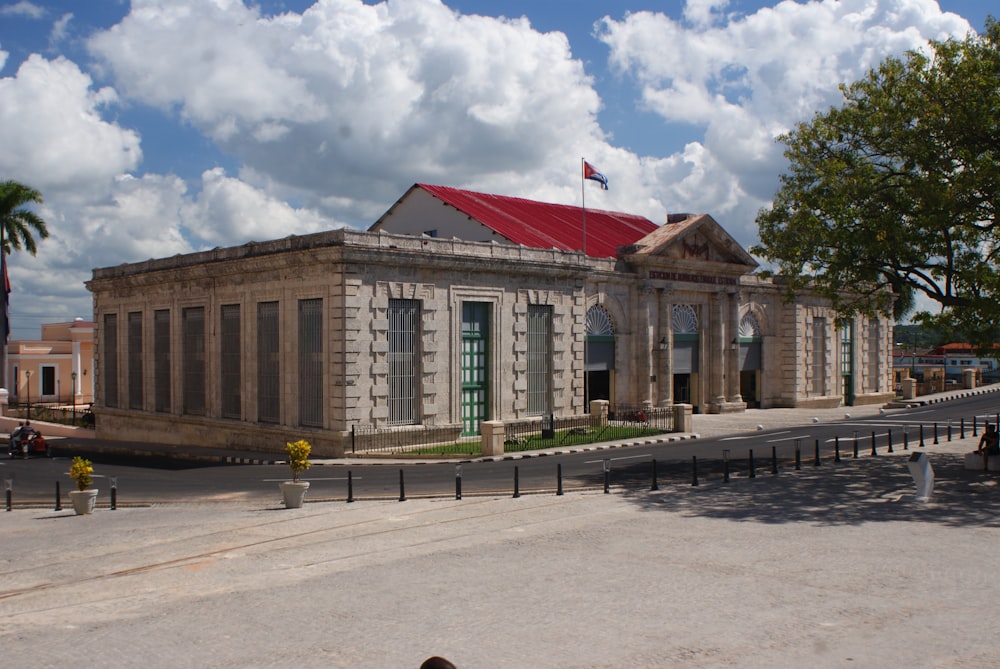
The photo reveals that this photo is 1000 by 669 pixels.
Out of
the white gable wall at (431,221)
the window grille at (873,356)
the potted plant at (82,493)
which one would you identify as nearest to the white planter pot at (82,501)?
the potted plant at (82,493)

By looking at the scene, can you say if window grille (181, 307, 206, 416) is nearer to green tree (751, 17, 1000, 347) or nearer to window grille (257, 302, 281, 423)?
window grille (257, 302, 281, 423)

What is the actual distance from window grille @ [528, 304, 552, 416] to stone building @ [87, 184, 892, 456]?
7 centimetres

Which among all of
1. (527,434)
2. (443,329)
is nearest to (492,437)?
(443,329)

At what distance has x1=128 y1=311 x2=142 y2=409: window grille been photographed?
4772 cm

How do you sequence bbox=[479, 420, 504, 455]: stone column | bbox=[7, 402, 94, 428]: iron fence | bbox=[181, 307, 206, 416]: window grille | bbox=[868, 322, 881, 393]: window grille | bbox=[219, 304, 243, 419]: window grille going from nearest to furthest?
1. bbox=[479, 420, 504, 455]: stone column
2. bbox=[219, 304, 243, 419]: window grille
3. bbox=[181, 307, 206, 416]: window grille
4. bbox=[7, 402, 94, 428]: iron fence
5. bbox=[868, 322, 881, 393]: window grille

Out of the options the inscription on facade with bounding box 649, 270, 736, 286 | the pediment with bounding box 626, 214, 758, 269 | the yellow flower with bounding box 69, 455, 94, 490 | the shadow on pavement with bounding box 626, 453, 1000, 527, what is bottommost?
the shadow on pavement with bounding box 626, 453, 1000, 527

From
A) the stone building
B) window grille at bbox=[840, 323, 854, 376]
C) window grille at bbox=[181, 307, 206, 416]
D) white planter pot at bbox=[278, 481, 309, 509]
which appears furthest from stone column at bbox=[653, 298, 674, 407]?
white planter pot at bbox=[278, 481, 309, 509]

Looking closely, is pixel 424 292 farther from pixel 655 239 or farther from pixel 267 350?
pixel 655 239

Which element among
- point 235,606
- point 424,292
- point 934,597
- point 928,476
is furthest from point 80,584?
point 424,292

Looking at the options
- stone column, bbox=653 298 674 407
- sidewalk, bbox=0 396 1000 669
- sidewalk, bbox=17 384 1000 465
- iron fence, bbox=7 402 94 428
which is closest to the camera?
sidewalk, bbox=0 396 1000 669

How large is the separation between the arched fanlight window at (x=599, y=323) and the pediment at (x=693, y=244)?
3.75 m

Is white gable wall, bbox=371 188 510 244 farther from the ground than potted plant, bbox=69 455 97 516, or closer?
farther from the ground

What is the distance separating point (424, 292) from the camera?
1441 inches

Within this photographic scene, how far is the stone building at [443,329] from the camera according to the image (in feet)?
116
